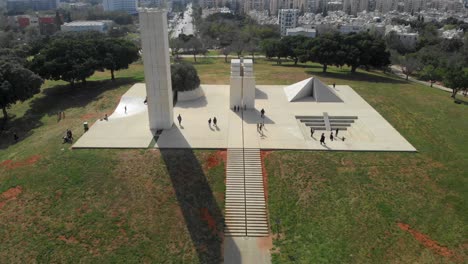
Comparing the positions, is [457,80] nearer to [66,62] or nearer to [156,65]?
[156,65]

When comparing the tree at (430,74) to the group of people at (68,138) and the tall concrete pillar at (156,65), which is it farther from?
the group of people at (68,138)

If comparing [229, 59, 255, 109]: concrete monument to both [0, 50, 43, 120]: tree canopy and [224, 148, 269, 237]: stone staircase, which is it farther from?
[0, 50, 43, 120]: tree canopy

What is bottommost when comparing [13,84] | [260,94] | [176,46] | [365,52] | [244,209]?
[244,209]

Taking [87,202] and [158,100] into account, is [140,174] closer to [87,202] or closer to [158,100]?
[87,202]

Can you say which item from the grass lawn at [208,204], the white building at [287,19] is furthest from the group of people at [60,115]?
the white building at [287,19]

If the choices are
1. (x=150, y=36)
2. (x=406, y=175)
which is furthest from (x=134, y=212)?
(x=406, y=175)

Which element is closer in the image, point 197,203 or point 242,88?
point 197,203

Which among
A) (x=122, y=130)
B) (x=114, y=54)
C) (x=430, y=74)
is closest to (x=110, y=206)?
(x=122, y=130)
